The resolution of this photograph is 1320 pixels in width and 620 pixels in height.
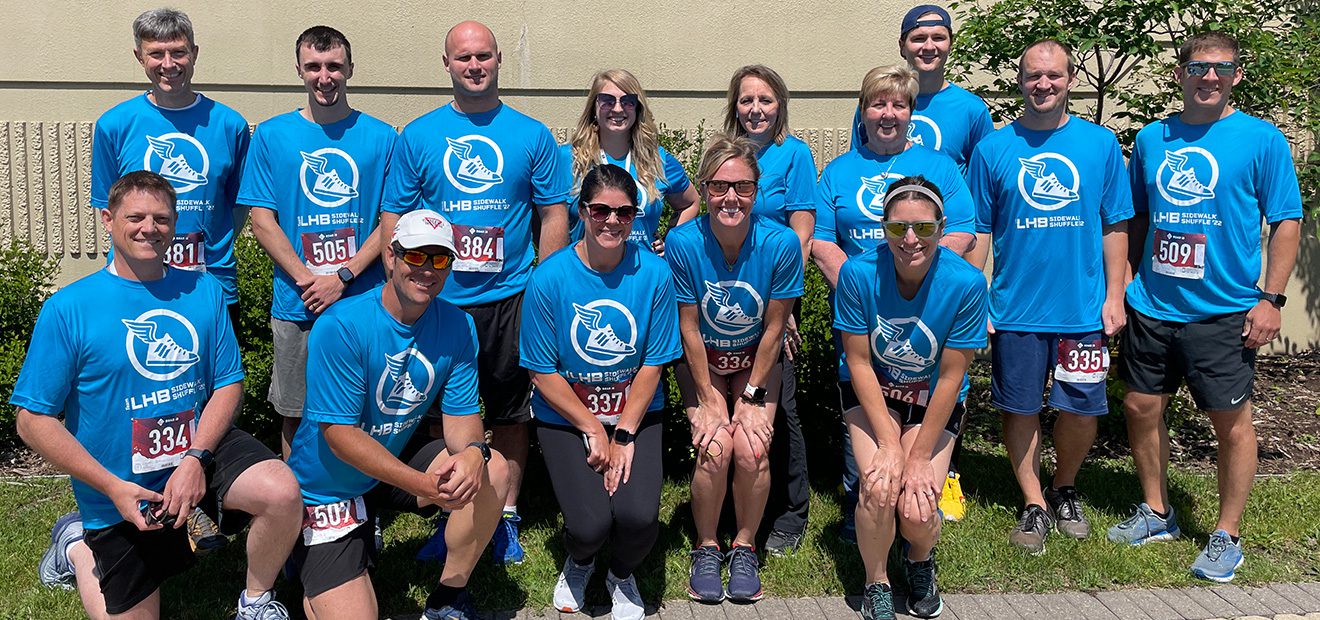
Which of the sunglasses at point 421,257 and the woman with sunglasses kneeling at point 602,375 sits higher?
the sunglasses at point 421,257

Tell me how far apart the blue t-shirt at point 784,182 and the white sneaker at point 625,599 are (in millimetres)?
1714

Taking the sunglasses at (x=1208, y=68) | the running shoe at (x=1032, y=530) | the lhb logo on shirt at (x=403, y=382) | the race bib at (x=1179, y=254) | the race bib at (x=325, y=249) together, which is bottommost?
the running shoe at (x=1032, y=530)

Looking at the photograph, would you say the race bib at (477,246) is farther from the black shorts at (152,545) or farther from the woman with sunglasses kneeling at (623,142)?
the black shorts at (152,545)

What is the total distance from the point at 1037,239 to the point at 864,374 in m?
1.19

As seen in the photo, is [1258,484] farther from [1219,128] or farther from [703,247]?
[703,247]

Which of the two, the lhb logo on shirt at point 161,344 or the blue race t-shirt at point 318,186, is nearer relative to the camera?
the lhb logo on shirt at point 161,344

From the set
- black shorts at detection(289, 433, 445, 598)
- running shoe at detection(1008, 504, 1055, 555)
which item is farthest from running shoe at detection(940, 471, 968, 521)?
black shorts at detection(289, 433, 445, 598)

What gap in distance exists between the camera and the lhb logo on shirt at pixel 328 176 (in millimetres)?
4574

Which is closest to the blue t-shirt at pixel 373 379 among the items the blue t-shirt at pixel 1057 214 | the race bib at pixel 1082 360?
the blue t-shirt at pixel 1057 214

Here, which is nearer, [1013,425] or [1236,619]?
[1236,619]

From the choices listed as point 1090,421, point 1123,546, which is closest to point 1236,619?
point 1123,546

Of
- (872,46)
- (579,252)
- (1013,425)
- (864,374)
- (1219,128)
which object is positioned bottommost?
(1013,425)

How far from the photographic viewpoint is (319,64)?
4555mm

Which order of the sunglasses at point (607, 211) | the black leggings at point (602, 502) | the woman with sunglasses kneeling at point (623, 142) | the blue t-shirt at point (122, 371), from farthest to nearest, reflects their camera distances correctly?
the woman with sunglasses kneeling at point (623, 142) → the black leggings at point (602, 502) → the sunglasses at point (607, 211) → the blue t-shirt at point (122, 371)
